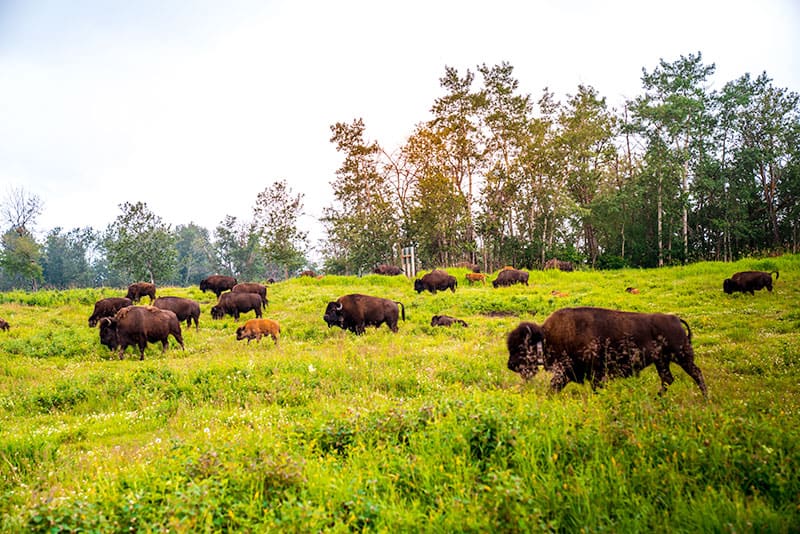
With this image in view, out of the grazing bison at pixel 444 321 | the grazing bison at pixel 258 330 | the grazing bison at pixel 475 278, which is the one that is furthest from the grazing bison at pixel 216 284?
the grazing bison at pixel 444 321

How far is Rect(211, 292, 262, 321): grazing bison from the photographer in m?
19.2

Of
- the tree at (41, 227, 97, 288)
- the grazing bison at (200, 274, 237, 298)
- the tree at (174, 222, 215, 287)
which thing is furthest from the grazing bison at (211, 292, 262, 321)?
the tree at (41, 227, 97, 288)

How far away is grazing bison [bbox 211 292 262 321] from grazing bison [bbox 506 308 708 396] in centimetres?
1508

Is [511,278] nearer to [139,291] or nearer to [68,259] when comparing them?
[139,291]

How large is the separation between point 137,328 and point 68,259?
103133mm

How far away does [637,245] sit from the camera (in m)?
39.2

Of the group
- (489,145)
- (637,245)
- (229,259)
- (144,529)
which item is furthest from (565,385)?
(229,259)

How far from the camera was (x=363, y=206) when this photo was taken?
42125mm

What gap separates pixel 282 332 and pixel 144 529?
1214cm

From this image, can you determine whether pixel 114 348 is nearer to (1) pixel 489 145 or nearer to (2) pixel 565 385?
(2) pixel 565 385

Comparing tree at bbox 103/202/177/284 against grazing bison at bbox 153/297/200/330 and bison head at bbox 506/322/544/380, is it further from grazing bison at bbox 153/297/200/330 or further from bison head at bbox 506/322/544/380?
bison head at bbox 506/322/544/380

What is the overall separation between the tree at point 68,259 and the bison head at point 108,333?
89.6 metres

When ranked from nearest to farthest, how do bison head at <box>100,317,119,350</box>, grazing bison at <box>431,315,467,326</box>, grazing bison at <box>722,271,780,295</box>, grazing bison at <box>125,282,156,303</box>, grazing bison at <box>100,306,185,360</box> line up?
grazing bison at <box>100,306,185,360</box>
bison head at <box>100,317,119,350</box>
grazing bison at <box>431,315,467,326</box>
grazing bison at <box>722,271,780,295</box>
grazing bison at <box>125,282,156,303</box>

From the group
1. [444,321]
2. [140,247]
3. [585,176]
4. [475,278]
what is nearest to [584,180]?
[585,176]
